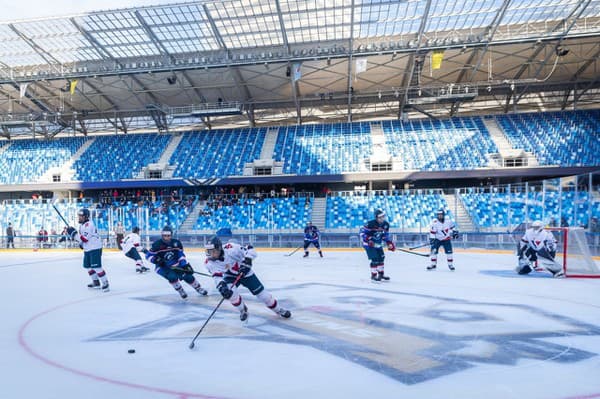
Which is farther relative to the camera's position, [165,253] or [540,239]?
[540,239]

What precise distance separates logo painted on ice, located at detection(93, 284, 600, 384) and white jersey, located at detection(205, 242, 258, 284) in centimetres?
75

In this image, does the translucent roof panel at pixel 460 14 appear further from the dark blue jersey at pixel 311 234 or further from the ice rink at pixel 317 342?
the ice rink at pixel 317 342

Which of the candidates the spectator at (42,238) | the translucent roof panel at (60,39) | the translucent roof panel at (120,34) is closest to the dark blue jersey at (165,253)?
the spectator at (42,238)

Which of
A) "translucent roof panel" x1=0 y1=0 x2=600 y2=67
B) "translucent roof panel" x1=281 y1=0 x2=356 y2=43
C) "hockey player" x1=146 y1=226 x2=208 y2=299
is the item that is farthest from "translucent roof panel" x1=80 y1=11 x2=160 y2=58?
Answer: "hockey player" x1=146 y1=226 x2=208 y2=299

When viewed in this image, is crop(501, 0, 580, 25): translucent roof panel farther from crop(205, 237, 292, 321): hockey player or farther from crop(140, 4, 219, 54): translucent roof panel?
crop(205, 237, 292, 321): hockey player

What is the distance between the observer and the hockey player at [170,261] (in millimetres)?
8117

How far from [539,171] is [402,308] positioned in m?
23.1

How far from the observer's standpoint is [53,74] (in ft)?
88.3

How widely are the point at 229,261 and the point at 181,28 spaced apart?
2159 cm

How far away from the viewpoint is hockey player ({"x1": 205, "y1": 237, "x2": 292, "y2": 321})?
607 cm

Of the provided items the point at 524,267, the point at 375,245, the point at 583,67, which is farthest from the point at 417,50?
the point at 375,245

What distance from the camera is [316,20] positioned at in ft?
76.1

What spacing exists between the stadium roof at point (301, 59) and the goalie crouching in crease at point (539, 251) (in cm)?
1472

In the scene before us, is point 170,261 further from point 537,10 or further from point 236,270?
point 537,10
